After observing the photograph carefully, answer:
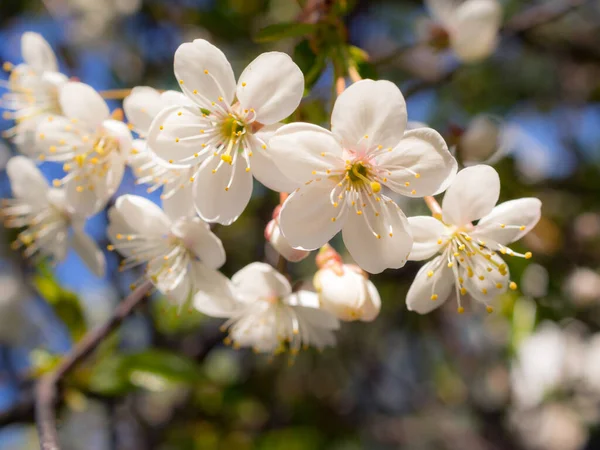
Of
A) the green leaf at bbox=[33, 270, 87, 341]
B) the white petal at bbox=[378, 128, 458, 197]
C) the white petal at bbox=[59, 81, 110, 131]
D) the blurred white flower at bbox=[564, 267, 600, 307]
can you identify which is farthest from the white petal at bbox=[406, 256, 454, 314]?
the blurred white flower at bbox=[564, 267, 600, 307]

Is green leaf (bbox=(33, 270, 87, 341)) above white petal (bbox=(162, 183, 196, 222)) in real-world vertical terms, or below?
below

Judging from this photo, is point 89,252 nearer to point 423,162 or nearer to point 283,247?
point 283,247

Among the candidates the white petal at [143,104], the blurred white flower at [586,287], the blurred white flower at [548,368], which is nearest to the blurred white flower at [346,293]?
the white petal at [143,104]

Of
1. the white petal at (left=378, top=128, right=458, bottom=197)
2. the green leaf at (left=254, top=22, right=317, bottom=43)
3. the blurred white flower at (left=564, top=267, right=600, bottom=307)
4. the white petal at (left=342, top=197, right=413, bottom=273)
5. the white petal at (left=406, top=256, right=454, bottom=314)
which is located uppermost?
the green leaf at (left=254, top=22, right=317, bottom=43)

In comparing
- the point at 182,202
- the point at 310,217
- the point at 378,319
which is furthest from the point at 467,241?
the point at 378,319

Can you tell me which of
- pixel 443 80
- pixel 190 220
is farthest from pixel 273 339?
pixel 443 80

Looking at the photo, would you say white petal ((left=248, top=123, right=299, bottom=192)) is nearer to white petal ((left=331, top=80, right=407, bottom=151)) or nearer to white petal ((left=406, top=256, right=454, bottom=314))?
white petal ((left=331, top=80, right=407, bottom=151))
